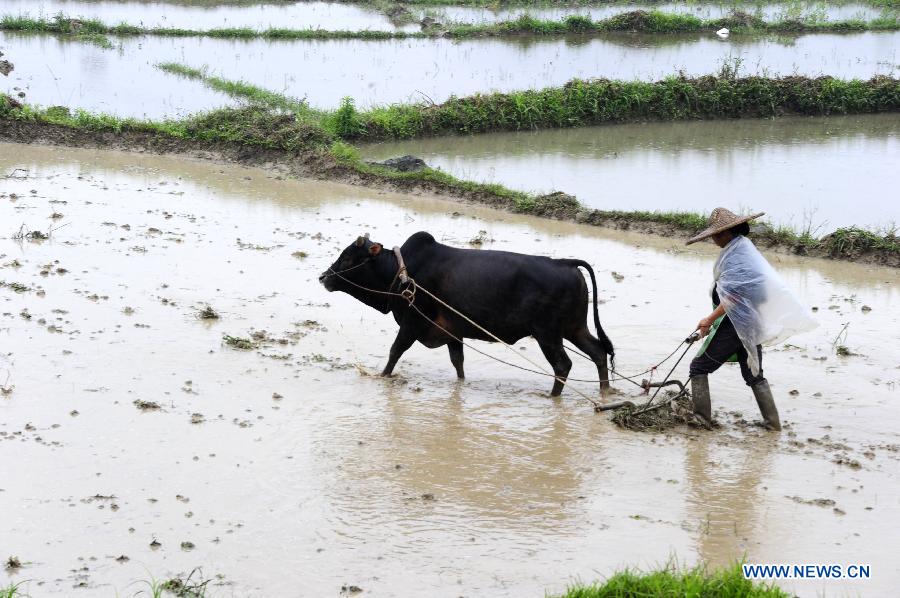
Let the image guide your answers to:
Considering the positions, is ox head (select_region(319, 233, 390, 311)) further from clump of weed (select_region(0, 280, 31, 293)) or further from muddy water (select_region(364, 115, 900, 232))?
muddy water (select_region(364, 115, 900, 232))

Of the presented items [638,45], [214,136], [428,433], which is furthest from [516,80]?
[428,433]

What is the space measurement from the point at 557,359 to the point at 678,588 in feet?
9.00

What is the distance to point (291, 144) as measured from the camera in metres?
11.7

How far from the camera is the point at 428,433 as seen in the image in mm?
5793

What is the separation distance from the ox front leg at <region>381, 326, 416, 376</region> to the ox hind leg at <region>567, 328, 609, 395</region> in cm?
103

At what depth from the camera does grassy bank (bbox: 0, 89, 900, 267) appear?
32.7 feet

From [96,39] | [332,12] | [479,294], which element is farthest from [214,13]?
[479,294]

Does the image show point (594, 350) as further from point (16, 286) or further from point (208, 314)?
point (16, 286)

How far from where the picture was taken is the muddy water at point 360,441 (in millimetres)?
4371

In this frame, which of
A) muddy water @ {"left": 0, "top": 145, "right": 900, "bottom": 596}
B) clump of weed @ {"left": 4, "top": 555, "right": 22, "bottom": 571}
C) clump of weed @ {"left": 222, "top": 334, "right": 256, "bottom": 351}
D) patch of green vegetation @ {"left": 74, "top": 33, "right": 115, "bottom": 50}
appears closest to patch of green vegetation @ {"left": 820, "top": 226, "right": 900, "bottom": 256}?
muddy water @ {"left": 0, "top": 145, "right": 900, "bottom": 596}

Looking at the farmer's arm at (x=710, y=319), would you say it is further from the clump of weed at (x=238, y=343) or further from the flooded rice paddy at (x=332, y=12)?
the flooded rice paddy at (x=332, y=12)

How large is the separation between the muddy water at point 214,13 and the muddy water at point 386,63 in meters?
1.46

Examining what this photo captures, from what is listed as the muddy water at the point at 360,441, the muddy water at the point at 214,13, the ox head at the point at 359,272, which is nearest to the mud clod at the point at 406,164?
the muddy water at the point at 360,441

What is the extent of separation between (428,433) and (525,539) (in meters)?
1.35
